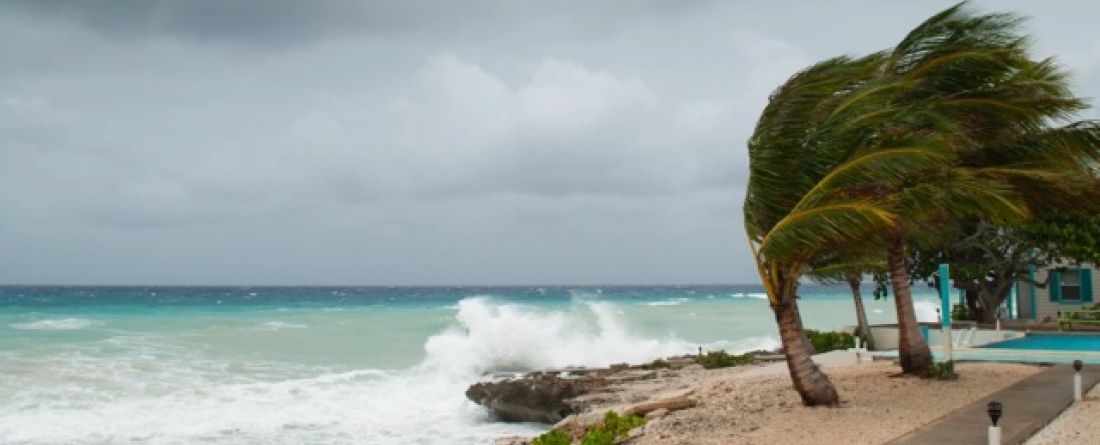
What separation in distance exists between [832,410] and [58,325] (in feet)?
194

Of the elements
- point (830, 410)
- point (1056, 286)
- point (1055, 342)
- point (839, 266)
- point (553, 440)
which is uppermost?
point (839, 266)

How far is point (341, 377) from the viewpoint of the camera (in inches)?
1267

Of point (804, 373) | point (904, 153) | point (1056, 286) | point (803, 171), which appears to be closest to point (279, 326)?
point (1056, 286)

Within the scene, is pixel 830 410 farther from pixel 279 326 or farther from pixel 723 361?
pixel 279 326

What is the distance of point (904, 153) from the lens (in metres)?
13.5

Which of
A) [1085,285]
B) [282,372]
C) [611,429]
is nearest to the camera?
→ [611,429]

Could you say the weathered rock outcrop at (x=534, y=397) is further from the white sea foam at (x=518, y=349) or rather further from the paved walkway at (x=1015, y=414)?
the white sea foam at (x=518, y=349)

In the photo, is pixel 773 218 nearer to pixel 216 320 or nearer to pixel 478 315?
pixel 478 315

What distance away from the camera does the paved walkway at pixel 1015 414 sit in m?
11.8

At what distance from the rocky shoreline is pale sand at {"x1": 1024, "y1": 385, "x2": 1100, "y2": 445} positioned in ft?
5.03

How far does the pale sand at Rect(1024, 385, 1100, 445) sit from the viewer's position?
38.4 feet

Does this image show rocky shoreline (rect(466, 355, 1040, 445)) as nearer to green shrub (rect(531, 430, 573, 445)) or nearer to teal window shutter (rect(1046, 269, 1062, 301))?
green shrub (rect(531, 430, 573, 445))

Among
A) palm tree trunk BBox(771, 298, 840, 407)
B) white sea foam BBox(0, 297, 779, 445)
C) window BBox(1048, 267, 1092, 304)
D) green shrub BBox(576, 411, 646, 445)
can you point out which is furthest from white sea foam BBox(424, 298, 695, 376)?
palm tree trunk BBox(771, 298, 840, 407)

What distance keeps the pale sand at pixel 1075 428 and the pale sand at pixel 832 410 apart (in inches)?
59.3
